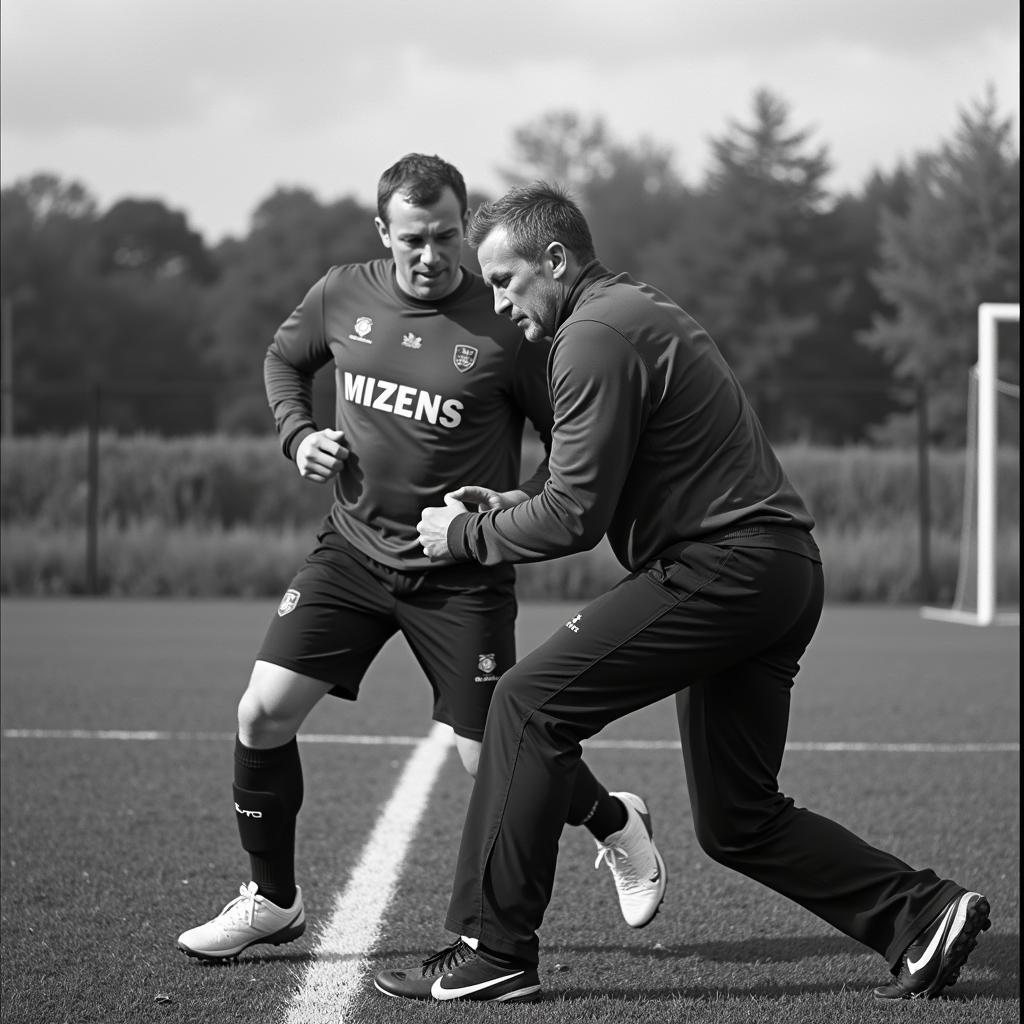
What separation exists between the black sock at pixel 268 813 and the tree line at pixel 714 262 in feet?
87.7

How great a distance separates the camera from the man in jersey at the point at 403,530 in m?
4.21

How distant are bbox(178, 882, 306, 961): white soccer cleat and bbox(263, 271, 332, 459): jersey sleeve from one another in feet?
4.28

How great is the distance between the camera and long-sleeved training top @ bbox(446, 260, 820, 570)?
341 centimetres

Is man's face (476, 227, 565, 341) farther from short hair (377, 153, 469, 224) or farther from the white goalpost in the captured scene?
the white goalpost

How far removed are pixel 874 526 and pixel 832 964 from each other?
15.2 meters

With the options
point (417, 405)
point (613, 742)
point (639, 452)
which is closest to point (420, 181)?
point (417, 405)

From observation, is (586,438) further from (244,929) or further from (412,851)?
(412,851)

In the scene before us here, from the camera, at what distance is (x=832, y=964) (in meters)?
4.14

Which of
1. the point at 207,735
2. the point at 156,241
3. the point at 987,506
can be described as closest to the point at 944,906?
the point at 207,735

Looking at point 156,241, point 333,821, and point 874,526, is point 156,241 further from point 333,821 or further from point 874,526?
point 333,821

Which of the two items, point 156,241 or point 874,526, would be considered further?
point 156,241

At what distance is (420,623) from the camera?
14.1 ft

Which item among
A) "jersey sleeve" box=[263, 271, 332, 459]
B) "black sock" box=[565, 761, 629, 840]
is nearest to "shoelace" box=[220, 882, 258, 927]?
"black sock" box=[565, 761, 629, 840]

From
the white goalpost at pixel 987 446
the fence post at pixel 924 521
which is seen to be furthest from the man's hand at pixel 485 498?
the fence post at pixel 924 521
